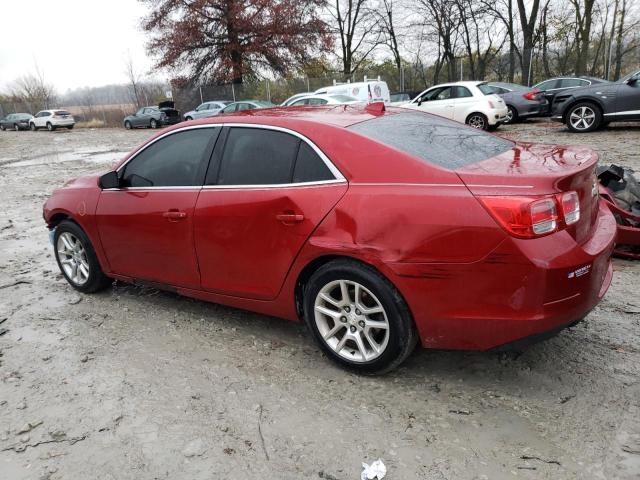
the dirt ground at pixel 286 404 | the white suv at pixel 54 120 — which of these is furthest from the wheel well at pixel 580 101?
the white suv at pixel 54 120

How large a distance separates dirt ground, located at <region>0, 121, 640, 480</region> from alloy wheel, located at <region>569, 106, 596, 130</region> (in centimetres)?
997

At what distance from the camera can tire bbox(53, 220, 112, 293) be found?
4.46m

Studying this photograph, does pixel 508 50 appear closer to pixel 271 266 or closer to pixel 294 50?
pixel 294 50

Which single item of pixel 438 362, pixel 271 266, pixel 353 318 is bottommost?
pixel 438 362

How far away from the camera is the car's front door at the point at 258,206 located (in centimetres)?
300

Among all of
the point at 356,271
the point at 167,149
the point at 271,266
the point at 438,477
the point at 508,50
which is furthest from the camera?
the point at 508,50

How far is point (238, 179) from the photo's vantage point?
3373 millimetres

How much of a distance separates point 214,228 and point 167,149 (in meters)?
0.91

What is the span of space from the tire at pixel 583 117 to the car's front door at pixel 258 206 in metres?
11.8

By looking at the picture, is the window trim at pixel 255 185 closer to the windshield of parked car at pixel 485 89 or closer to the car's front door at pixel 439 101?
the car's front door at pixel 439 101

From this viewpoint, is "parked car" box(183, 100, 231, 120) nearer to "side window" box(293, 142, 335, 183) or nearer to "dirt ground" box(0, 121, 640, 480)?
"dirt ground" box(0, 121, 640, 480)

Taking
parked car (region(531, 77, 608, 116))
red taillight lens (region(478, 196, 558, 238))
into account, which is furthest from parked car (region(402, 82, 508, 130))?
red taillight lens (region(478, 196, 558, 238))

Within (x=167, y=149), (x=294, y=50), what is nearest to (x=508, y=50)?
(x=294, y=50)

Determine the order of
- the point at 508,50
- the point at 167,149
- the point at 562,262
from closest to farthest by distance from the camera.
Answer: the point at 562,262
the point at 167,149
the point at 508,50
